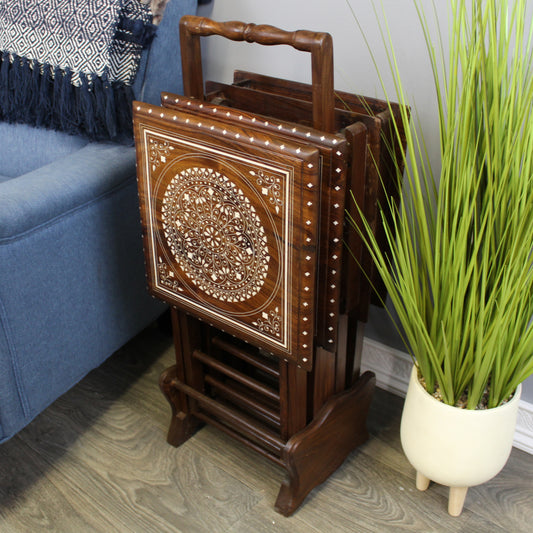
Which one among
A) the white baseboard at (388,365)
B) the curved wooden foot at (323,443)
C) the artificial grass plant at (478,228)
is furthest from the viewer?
the white baseboard at (388,365)

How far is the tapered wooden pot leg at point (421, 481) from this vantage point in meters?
1.37

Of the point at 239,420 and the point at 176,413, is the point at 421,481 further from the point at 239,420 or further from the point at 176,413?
the point at 176,413

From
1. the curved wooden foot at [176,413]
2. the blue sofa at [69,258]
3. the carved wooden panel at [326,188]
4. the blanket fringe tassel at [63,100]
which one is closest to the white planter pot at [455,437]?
the carved wooden panel at [326,188]

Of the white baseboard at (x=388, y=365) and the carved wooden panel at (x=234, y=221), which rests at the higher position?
the carved wooden panel at (x=234, y=221)

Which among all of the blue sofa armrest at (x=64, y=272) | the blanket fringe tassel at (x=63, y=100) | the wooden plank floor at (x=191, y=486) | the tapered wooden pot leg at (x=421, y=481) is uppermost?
the blanket fringe tassel at (x=63, y=100)

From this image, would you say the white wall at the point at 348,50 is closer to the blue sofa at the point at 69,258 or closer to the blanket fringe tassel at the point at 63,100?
the blue sofa at the point at 69,258

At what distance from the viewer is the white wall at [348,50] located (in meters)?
1.29

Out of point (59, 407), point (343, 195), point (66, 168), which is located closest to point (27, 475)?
point (59, 407)

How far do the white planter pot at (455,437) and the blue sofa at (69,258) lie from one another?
0.71 m

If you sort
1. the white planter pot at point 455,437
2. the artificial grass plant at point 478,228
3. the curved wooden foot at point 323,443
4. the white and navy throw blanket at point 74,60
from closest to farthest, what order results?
1. the artificial grass plant at point 478,228
2. the white planter pot at point 455,437
3. the curved wooden foot at point 323,443
4. the white and navy throw blanket at point 74,60

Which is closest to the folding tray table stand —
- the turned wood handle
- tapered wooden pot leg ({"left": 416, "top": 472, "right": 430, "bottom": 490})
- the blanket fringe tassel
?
the turned wood handle

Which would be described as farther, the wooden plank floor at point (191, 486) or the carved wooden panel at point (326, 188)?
the wooden plank floor at point (191, 486)

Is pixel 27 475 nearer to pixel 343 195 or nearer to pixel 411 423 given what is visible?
pixel 411 423

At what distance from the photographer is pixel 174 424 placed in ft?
4.94
